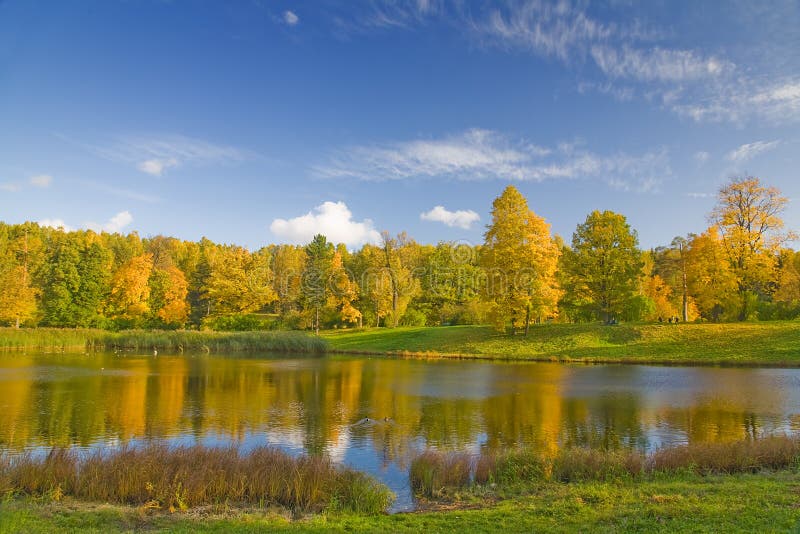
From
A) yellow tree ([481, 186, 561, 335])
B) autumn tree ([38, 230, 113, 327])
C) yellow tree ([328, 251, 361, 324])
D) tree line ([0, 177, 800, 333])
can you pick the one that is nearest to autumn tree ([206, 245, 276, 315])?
tree line ([0, 177, 800, 333])

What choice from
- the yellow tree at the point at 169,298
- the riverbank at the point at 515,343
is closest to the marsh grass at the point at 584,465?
the riverbank at the point at 515,343

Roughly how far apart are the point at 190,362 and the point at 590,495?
121 feet

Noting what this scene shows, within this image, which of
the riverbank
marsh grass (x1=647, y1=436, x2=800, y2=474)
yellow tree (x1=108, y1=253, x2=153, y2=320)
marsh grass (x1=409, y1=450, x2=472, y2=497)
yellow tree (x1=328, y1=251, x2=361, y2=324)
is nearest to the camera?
marsh grass (x1=409, y1=450, x2=472, y2=497)

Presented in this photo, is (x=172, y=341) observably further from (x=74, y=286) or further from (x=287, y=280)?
Result: (x=287, y=280)

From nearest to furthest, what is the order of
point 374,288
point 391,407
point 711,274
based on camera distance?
point 391,407
point 711,274
point 374,288

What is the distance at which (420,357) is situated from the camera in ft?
146

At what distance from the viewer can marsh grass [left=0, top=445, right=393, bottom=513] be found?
389 inches

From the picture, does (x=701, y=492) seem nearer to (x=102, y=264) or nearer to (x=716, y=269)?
(x=716, y=269)

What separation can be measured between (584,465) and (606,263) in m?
39.7

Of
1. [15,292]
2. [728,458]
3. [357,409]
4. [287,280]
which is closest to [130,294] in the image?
[15,292]

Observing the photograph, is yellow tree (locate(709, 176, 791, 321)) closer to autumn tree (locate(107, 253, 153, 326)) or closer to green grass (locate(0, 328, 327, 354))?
green grass (locate(0, 328, 327, 354))

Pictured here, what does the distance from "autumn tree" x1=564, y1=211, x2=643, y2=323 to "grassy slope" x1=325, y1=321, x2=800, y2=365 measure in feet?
12.0

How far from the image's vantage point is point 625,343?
137 feet

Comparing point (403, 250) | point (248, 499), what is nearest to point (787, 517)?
point (248, 499)
